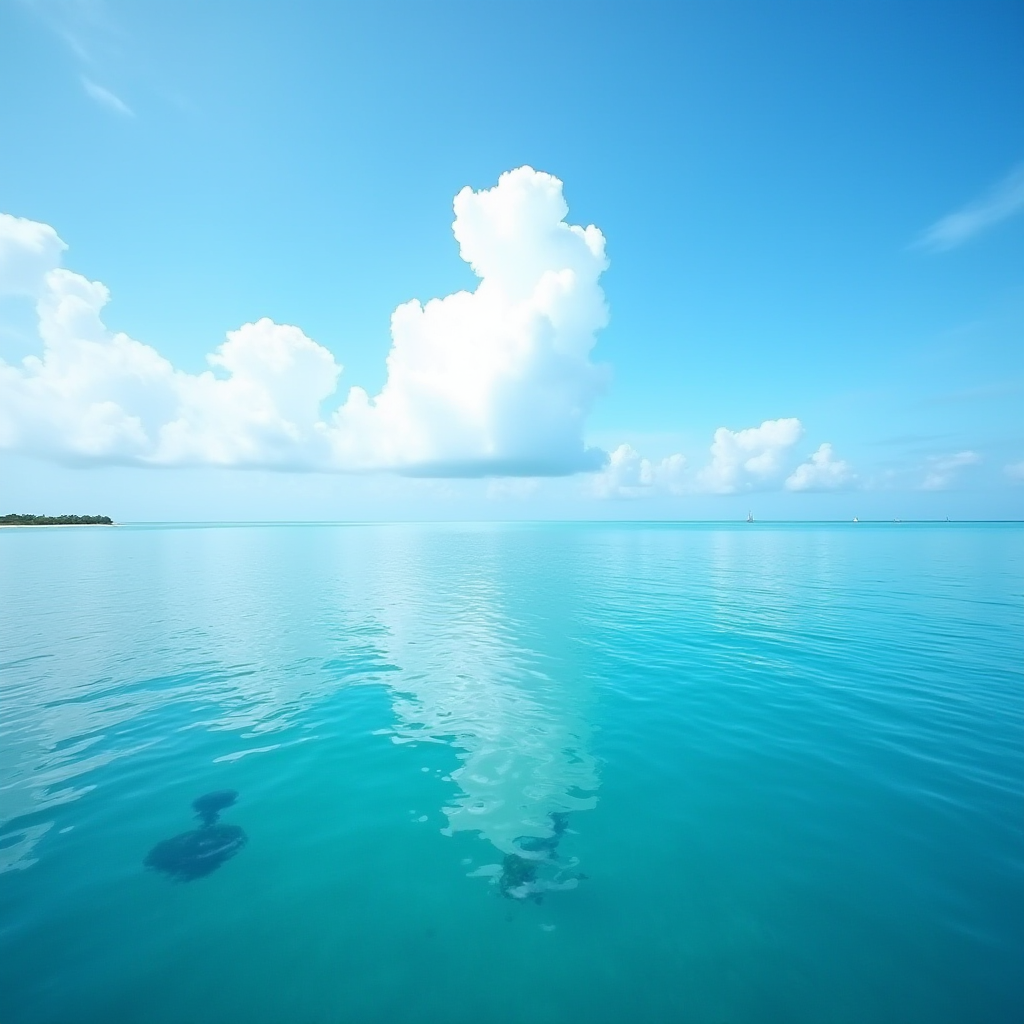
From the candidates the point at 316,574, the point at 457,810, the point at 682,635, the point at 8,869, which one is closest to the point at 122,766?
the point at 8,869

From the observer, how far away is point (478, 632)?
1158 inches

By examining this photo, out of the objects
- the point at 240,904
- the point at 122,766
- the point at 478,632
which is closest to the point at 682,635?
the point at 478,632

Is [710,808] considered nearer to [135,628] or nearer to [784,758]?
[784,758]

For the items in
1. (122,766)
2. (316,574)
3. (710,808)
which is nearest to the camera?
(710,808)

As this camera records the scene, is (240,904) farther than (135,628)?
No

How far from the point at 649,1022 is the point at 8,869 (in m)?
13.1

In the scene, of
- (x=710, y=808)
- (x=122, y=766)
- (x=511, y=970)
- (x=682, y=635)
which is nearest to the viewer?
(x=511, y=970)

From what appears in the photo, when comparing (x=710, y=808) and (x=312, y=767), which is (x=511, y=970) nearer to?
(x=710, y=808)

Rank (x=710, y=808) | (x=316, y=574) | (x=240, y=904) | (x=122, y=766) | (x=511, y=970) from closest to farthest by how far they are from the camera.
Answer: (x=511, y=970)
(x=240, y=904)
(x=710, y=808)
(x=122, y=766)
(x=316, y=574)

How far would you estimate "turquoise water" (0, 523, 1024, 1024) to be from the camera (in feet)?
24.0

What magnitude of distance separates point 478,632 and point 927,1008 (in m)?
24.1

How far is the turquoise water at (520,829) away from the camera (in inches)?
288

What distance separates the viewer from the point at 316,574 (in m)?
58.3

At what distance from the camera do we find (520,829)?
36.1 ft
